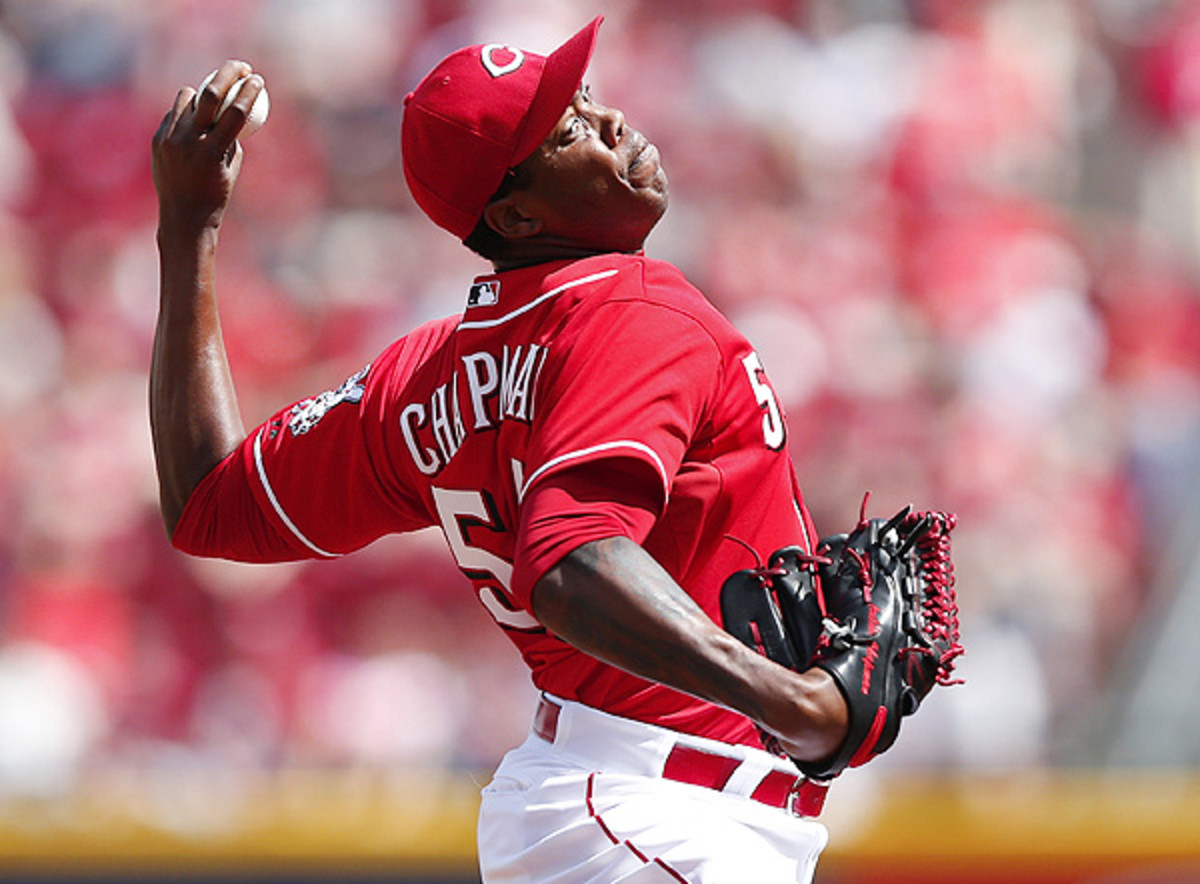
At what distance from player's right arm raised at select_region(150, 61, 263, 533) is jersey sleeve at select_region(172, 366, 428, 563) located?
5 cm

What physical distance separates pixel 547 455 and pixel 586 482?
0.18 ft

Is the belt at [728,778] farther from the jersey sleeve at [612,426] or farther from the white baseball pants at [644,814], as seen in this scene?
the jersey sleeve at [612,426]

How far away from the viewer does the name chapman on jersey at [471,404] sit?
215 centimetres

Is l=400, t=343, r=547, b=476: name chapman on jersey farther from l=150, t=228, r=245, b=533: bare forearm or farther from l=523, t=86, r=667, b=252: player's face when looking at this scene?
l=150, t=228, r=245, b=533: bare forearm

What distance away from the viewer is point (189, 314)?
2.69 meters

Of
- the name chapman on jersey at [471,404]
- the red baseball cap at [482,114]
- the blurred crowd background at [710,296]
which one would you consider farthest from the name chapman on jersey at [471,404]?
the blurred crowd background at [710,296]

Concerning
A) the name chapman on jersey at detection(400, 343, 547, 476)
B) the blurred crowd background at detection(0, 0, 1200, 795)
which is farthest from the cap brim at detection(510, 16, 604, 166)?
the blurred crowd background at detection(0, 0, 1200, 795)

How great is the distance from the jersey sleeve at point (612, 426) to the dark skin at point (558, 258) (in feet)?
0.12

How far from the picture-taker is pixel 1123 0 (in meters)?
7.85

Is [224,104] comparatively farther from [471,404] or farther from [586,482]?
[586,482]

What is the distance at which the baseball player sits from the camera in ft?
6.28

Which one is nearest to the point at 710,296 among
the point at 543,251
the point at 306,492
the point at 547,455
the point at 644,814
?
the point at 306,492

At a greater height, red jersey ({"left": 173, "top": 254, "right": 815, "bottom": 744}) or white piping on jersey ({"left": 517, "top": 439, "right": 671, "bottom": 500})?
red jersey ({"left": 173, "top": 254, "right": 815, "bottom": 744})

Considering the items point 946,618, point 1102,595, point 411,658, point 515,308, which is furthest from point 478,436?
point 1102,595
